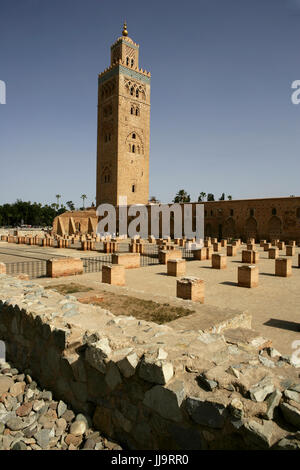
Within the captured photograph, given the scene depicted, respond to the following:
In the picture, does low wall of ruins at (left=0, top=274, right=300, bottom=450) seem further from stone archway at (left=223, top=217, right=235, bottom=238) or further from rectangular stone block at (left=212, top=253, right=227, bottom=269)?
stone archway at (left=223, top=217, right=235, bottom=238)

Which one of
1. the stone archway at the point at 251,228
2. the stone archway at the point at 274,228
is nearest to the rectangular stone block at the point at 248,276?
the stone archway at the point at 274,228

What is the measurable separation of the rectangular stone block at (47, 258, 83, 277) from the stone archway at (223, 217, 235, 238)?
23.8m

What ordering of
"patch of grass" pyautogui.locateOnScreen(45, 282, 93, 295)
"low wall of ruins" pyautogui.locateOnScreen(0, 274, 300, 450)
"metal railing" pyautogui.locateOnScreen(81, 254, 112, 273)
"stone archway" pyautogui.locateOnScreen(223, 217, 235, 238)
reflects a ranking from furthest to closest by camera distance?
"stone archway" pyautogui.locateOnScreen(223, 217, 235, 238), "metal railing" pyautogui.locateOnScreen(81, 254, 112, 273), "patch of grass" pyautogui.locateOnScreen(45, 282, 93, 295), "low wall of ruins" pyautogui.locateOnScreen(0, 274, 300, 450)

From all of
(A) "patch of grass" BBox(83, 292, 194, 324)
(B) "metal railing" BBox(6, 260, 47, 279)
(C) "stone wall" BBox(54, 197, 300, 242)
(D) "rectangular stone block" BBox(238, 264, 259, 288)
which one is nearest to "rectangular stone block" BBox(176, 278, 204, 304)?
(A) "patch of grass" BBox(83, 292, 194, 324)

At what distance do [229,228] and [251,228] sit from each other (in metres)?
2.56

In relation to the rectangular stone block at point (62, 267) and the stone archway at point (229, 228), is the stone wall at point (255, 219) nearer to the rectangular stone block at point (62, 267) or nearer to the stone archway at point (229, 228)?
the stone archway at point (229, 228)

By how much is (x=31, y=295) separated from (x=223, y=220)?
99.0ft

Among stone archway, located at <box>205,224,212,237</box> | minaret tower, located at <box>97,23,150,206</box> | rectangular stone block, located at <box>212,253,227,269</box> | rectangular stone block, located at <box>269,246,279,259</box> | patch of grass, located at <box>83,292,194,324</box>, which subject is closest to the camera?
patch of grass, located at <box>83,292,194,324</box>

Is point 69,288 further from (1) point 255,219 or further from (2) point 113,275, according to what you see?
(1) point 255,219

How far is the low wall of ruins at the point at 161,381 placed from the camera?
1.62m

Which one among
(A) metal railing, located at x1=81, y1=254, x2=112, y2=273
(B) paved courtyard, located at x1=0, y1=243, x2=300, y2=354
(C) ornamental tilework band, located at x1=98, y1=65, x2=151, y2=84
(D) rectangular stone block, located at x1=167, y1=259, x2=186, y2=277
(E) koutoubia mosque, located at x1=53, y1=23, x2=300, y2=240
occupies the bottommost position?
(B) paved courtyard, located at x1=0, y1=243, x2=300, y2=354

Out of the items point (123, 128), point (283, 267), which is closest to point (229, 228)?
point (123, 128)

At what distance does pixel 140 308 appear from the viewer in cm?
525

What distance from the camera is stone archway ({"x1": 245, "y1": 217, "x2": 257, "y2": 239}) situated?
2978cm
